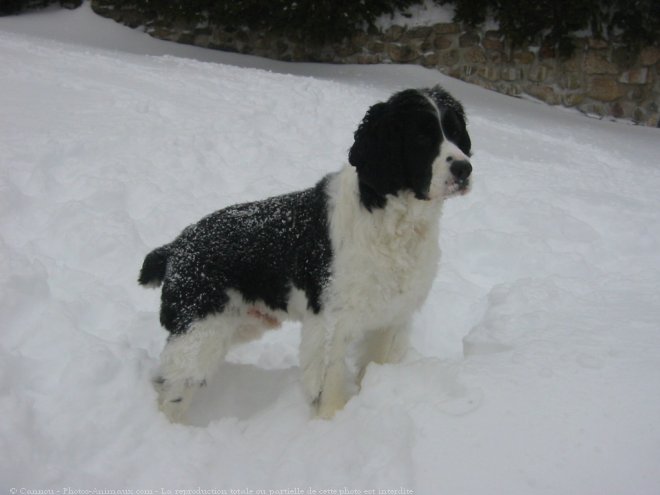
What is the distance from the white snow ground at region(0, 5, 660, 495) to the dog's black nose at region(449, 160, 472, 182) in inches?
34.7

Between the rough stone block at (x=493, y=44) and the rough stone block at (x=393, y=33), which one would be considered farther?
the rough stone block at (x=393, y=33)

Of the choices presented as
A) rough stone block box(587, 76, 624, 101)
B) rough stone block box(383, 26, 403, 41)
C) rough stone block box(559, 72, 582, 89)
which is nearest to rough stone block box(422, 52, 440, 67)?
rough stone block box(383, 26, 403, 41)

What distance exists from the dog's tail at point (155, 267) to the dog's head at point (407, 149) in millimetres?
1275

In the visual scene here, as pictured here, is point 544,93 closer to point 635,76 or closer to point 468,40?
point 635,76

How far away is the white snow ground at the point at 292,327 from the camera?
2182 mm

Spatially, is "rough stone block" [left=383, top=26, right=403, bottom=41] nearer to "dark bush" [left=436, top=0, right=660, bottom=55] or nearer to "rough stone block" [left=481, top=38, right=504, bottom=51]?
"dark bush" [left=436, top=0, right=660, bottom=55]

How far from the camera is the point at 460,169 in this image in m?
2.57

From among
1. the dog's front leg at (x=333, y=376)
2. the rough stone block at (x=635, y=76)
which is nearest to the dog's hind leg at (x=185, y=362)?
the dog's front leg at (x=333, y=376)

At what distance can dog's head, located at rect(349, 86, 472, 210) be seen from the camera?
2658mm

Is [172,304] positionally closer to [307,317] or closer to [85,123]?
[307,317]

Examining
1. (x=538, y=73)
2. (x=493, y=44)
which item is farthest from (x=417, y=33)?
(x=538, y=73)

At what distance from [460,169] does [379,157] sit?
15.3 inches

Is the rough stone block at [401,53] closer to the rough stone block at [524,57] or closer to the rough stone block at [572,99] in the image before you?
the rough stone block at [524,57]

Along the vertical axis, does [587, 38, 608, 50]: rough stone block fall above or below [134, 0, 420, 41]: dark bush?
below
